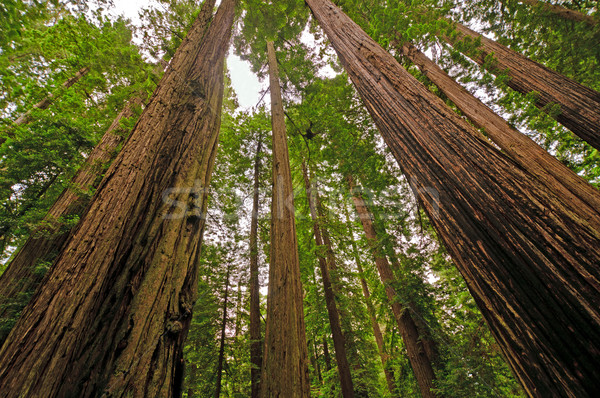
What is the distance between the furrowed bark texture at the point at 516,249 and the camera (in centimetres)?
66

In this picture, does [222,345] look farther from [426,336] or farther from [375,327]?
[375,327]

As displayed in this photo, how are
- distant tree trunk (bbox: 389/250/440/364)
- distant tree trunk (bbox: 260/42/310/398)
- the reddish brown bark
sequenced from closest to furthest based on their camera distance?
distant tree trunk (bbox: 260/42/310/398) < distant tree trunk (bbox: 389/250/440/364) < the reddish brown bark

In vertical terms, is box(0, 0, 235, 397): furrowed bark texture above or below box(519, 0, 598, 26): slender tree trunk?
below

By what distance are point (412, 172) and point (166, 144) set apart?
5.63ft

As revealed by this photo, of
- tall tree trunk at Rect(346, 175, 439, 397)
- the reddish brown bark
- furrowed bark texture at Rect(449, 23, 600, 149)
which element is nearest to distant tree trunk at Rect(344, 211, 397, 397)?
tall tree trunk at Rect(346, 175, 439, 397)

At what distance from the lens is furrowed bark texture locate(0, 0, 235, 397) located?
2.40ft

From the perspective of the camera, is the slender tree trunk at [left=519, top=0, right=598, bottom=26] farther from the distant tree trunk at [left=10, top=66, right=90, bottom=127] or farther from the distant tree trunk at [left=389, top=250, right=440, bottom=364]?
the distant tree trunk at [left=10, top=66, right=90, bottom=127]

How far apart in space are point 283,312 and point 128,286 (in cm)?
178

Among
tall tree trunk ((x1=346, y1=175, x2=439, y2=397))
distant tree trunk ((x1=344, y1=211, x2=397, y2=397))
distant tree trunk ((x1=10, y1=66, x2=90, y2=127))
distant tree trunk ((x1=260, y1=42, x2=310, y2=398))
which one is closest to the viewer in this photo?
distant tree trunk ((x1=260, y1=42, x2=310, y2=398))

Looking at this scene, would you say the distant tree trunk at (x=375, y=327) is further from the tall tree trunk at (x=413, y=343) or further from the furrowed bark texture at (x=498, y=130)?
the furrowed bark texture at (x=498, y=130)

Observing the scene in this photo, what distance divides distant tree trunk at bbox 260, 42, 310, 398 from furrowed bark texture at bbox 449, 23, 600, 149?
4.66 m

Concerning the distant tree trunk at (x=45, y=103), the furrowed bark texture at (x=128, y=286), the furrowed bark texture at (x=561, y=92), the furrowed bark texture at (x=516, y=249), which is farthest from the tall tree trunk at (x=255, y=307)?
the furrowed bark texture at (x=561, y=92)

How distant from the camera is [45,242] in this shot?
4.09m

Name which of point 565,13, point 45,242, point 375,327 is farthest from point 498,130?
point 375,327
